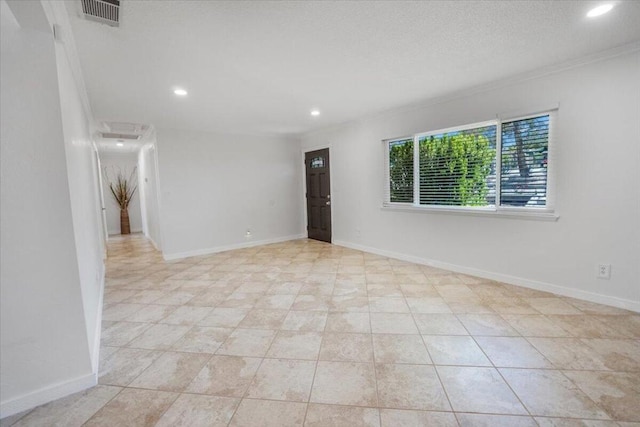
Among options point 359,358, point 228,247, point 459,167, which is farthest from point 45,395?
point 459,167

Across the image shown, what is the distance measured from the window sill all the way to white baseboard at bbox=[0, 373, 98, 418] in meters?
3.93

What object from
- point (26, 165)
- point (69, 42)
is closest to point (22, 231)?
point (26, 165)

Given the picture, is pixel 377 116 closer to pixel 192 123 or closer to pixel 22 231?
pixel 192 123

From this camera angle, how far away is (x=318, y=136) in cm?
587

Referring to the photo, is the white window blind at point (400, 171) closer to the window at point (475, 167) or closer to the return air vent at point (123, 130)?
the window at point (475, 167)

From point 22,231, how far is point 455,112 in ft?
13.9

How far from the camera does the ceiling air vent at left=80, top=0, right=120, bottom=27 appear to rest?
1682mm

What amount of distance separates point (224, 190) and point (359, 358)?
4406 millimetres

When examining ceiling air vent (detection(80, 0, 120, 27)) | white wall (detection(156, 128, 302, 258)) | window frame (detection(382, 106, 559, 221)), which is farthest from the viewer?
white wall (detection(156, 128, 302, 258))

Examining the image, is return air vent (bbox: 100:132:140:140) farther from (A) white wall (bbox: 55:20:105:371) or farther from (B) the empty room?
(A) white wall (bbox: 55:20:105:371)

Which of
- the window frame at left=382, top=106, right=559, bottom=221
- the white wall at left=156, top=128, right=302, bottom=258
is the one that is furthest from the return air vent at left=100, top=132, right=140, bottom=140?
the window frame at left=382, top=106, right=559, bottom=221

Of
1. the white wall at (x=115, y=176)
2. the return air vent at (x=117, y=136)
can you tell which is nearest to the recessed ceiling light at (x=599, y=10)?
the return air vent at (x=117, y=136)

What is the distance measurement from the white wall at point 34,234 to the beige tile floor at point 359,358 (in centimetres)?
23

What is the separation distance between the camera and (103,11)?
5.78 ft
